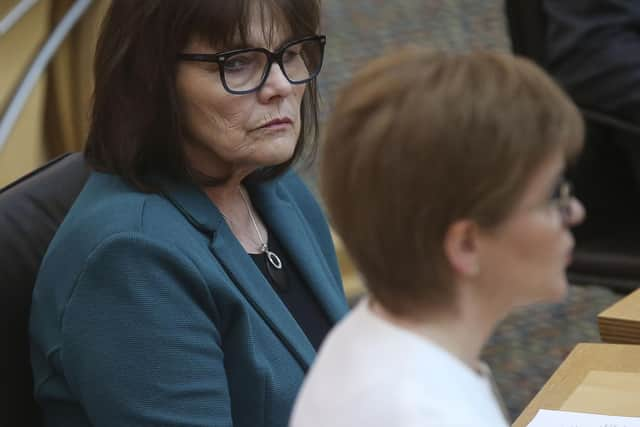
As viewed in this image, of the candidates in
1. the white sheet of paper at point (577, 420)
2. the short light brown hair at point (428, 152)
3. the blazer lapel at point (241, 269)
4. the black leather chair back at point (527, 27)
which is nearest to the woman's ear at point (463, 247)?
the short light brown hair at point (428, 152)

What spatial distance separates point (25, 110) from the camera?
124 inches

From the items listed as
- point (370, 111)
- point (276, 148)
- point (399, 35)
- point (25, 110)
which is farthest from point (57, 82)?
point (399, 35)

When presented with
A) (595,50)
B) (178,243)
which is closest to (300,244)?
(178,243)

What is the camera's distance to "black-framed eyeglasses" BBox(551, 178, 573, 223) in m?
1.05

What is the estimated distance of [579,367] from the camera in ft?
6.06

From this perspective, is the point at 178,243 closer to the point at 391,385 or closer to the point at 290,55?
the point at 290,55

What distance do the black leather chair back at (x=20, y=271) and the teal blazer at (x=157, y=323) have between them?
2 centimetres

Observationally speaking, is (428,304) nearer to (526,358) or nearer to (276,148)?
(276,148)

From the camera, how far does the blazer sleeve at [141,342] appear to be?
1.66 m

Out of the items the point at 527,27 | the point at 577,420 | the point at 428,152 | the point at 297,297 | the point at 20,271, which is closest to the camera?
the point at 428,152

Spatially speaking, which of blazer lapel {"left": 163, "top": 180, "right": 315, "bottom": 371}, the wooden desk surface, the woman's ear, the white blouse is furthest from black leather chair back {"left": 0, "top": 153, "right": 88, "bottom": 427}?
the woman's ear

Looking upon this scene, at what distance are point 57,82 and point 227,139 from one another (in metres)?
1.56

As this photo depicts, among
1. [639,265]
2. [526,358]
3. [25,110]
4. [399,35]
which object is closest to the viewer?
[639,265]

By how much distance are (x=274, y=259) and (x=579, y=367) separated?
48 cm
